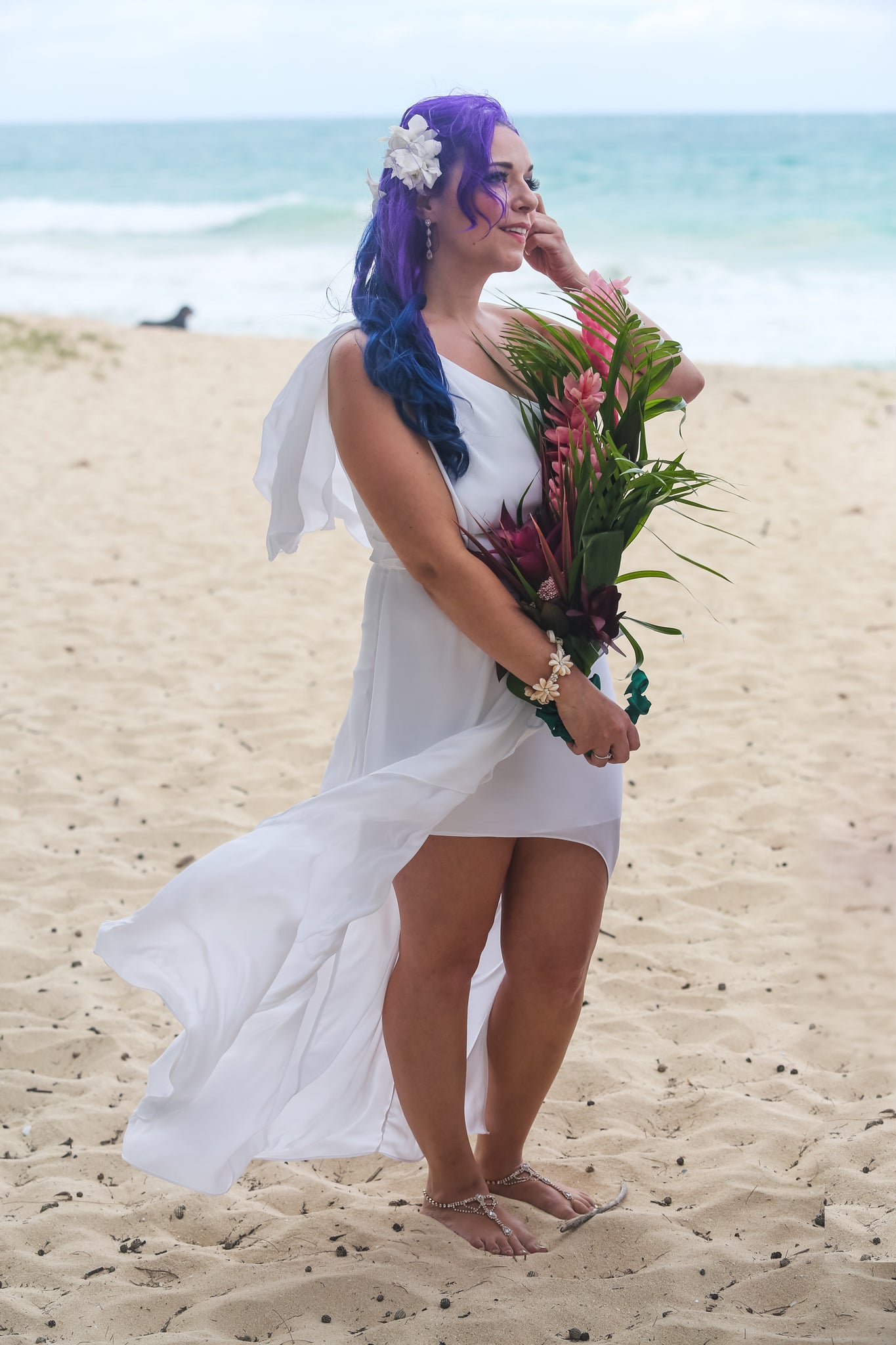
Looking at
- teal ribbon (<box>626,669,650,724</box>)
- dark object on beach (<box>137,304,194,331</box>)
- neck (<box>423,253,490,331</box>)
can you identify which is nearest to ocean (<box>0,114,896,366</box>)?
neck (<box>423,253,490,331</box>)

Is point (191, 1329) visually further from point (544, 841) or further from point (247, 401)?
point (247, 401)

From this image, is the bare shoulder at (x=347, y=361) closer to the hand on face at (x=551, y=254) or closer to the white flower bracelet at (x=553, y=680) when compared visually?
the hand on face at (x=551, y=254)

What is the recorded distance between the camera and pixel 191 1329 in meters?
2.21

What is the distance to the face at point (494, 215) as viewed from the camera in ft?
7.16

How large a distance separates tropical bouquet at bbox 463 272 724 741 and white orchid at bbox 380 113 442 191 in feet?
1.06

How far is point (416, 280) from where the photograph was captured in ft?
7.41

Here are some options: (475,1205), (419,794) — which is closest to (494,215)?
(419,794)

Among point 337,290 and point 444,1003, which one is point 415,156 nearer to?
point 444,1003

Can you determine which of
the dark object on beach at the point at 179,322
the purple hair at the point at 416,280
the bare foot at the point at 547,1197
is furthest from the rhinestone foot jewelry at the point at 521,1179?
the dark object on beach at the point at 179,322

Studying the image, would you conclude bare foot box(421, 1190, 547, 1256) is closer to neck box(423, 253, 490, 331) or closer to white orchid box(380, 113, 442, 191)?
neck box(423, 253, 490, 331)

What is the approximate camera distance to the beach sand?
2316 mm

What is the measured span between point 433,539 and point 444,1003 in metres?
0.94

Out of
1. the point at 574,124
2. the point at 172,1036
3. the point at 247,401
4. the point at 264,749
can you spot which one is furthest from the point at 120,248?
the point at 574,124

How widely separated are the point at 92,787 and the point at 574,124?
6674 centimetres
